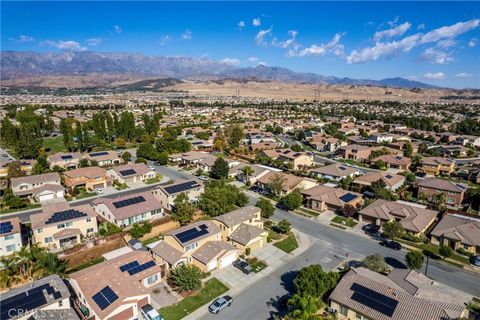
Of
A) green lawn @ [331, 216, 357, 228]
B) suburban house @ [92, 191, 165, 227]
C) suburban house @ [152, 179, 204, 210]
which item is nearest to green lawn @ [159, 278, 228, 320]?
suburban house @ [92, 191, 165, 227]

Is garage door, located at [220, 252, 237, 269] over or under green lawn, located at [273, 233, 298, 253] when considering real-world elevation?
over

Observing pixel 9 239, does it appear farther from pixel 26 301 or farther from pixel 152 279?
pixel 152 279

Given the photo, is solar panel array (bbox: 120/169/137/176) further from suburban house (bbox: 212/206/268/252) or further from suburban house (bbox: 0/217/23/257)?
suburban house (bbox: 212/206/268/252)

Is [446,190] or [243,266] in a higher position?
[446,190]

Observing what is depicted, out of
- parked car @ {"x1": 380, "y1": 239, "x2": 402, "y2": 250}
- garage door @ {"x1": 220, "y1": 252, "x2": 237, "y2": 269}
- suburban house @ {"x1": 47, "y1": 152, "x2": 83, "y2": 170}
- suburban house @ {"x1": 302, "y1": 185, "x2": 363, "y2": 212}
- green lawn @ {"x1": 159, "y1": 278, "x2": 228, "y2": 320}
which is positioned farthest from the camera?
suburban house @ {"x1": 47, "y1": 152, "x2": 83, "y2": 170}

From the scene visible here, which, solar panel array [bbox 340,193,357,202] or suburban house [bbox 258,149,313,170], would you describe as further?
suburban house [bbox 258,149,313,170]

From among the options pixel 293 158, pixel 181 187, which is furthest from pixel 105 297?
pixel 293 158

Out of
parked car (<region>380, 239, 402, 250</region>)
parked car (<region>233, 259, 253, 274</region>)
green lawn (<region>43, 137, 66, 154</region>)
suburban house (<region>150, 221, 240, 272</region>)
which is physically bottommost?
green lawn (<region>43, 137, 66, 154</region>)
